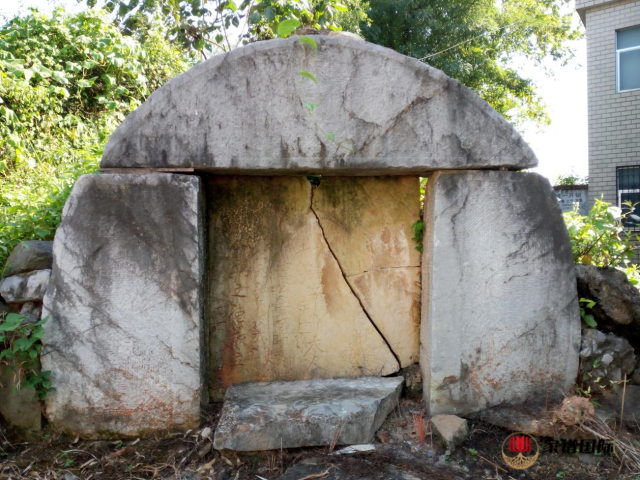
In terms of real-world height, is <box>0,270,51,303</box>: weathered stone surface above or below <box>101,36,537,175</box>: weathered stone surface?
below

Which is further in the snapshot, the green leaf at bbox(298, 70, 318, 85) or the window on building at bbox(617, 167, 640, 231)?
the window on building at bbox(617, 167, 640, 231)

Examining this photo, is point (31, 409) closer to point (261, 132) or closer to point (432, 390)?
point (261, 132)

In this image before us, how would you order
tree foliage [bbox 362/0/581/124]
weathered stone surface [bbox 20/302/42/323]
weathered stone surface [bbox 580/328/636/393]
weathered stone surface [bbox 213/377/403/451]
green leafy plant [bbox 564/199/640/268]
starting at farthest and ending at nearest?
tree foliage [bbox 362/0/581/124], green leafy plant [bbox 564/199/640/268], weathered stone surface [bbox 580/328/636/393], weathered stone surface [bbox 20/302/42/323], weathered stone surface [bbox 213/377/403/451]

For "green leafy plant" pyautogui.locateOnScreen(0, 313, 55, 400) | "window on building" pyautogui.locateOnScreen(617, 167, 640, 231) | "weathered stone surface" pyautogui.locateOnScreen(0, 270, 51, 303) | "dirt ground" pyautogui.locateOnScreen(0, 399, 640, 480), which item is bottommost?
"dirt ground" pyautogui.locateOnScreen(0, 399, 640, 480)

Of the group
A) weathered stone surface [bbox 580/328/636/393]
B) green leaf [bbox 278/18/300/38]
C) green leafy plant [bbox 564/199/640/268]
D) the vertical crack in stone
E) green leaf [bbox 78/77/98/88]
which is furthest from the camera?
green leaf [bbox 78/77/98/88]

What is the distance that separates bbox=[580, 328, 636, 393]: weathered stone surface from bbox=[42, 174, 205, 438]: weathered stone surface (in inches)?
84.2

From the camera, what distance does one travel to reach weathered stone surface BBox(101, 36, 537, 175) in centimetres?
240

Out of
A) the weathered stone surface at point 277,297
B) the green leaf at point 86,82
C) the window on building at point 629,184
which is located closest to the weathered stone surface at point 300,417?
the weathered stone surface at point 277,297

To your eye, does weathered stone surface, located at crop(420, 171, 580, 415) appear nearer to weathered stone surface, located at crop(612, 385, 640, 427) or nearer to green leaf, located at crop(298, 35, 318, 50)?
weathered stone surface, located at crop(612, 385, 640, 427)

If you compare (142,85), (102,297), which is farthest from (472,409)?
(142,85)

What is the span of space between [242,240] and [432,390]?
136 centimetres

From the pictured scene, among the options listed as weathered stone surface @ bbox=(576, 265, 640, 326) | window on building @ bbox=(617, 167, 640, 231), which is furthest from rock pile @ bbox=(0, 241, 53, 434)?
window on building @ bbox=(617, 167, 640, 231)

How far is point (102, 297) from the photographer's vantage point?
2.41 metres

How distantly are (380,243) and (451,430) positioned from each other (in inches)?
43.5
